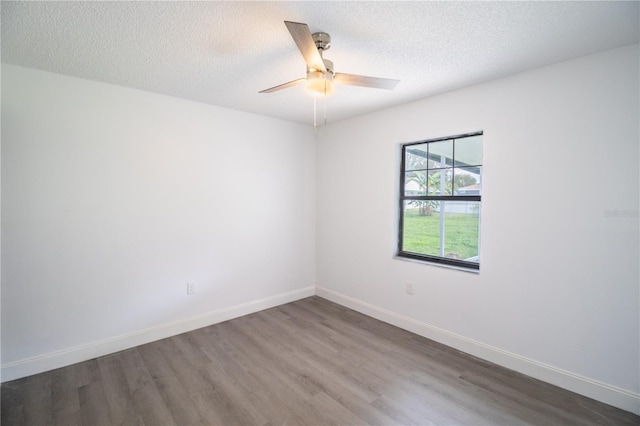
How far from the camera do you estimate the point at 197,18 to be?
5.56 feet

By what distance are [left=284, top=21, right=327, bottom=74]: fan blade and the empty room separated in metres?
0.03

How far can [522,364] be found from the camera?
7.76ft

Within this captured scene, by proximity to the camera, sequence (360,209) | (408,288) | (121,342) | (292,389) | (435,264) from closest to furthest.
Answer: (292,389) < (121,342) < (435,264) < (408,288) < (360,209)

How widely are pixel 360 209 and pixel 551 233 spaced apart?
76.0 inches

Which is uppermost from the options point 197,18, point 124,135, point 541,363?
point 197,18

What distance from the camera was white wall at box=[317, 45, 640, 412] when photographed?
196 centimetres

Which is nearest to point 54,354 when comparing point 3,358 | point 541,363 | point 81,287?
point 3,358

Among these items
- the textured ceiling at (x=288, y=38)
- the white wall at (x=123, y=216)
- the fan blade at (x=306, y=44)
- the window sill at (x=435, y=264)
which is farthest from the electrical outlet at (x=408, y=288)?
the fan blade at (x=306, y=44)

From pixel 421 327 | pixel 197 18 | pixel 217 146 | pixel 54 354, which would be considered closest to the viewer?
pixel 197 18

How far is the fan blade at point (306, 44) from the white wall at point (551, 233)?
66.2 inches

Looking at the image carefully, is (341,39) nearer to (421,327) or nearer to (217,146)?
(217,146)

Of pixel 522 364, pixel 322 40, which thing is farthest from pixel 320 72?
pixel 522 364

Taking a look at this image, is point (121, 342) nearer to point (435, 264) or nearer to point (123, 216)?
point (123, 216)

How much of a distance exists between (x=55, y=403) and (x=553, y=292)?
12.2 ft
